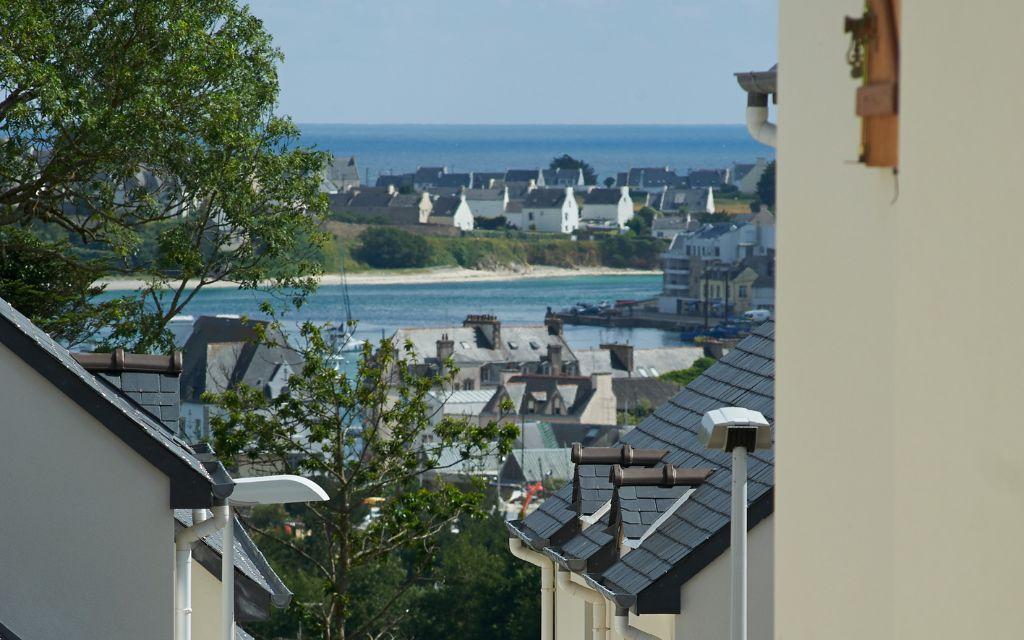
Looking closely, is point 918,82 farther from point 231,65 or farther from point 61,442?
point 231,65

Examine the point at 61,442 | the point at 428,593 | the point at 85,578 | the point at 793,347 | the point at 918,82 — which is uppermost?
the point at 918,82

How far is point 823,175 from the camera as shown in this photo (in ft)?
9.91

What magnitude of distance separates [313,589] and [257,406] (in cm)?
1262

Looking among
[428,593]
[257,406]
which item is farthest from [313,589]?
[257,406]

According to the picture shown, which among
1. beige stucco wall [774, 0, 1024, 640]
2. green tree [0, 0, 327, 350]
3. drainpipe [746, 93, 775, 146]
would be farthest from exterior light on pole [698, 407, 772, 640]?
green tree [0, 0, 327, 350]

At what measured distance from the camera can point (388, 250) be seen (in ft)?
536

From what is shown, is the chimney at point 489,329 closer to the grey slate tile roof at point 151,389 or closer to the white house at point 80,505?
the grey slate tile roof at point 151,389

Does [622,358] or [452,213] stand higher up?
[452,213]

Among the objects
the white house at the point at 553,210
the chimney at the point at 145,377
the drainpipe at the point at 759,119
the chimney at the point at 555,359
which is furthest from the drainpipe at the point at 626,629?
the white house at the point at 553,210

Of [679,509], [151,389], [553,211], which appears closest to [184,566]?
[151,389]

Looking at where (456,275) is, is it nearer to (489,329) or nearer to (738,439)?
(489,329)

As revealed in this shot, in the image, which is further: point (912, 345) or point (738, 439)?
point (738, 439)

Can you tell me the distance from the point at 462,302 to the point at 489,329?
2284 inches

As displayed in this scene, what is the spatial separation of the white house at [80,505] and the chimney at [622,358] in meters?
85.2
